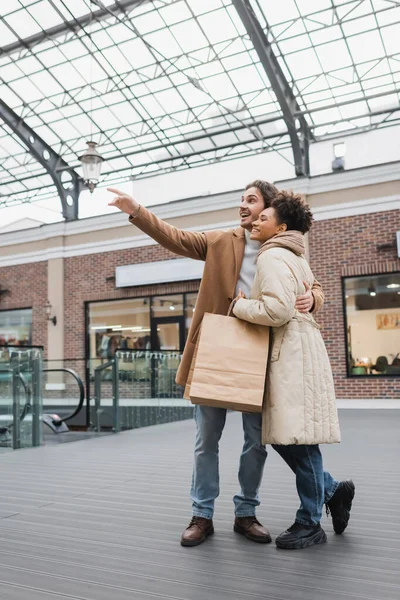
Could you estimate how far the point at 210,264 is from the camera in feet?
9.91

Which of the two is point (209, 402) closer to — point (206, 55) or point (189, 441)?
point (189, 441)

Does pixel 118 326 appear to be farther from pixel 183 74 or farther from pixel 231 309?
pixel 231 309

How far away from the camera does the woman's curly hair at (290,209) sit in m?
2.92

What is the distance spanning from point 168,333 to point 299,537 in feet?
39.6

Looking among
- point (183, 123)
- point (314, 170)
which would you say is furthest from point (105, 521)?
point (314, 170)

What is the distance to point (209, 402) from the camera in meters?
2.65

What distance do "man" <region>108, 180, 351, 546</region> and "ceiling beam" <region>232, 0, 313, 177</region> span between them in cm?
1006

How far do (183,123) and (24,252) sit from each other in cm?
582

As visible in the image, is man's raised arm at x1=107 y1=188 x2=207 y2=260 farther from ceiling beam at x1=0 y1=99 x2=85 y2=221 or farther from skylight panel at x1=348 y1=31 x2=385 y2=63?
ceiling beam at x1=0 y1=99 x2=85 y2=221

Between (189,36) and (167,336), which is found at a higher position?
(189,36)

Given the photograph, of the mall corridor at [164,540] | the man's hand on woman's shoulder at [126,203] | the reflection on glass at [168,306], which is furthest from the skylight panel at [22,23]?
the man's hand on woman's shoulder at [126,203]

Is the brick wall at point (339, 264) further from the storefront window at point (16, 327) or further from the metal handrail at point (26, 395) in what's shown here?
the metal handrail at point (26, 395)

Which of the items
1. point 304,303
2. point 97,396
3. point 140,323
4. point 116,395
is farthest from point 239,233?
point 140,323

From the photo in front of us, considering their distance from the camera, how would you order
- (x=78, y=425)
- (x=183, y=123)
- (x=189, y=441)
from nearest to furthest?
1. (x=189, y=441)
2. (x=78, y=425)
3. (x=183, y=123)
